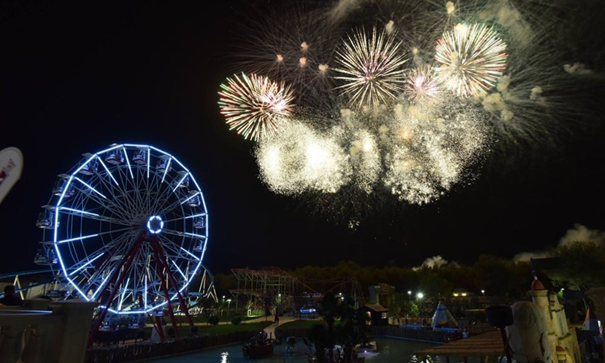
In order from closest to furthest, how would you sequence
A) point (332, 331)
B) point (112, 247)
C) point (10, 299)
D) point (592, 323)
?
point (10, 299) < point (332, 331) < point (592, 323) < point (112, 247)

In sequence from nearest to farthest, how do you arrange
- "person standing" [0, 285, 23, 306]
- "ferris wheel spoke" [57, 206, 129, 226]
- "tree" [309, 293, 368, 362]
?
"person standing" [0, 285, 23, 306]
"tree" [309, 293, 368, 362]
"ferris wheel spoke" [57, 206, 129, 226]

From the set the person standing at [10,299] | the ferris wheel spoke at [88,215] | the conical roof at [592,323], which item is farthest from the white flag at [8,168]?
the conical roof at [592,323]

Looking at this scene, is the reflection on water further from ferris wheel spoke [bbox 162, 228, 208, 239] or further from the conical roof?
the conical roof

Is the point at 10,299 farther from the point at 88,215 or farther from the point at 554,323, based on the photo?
the point at 88,215

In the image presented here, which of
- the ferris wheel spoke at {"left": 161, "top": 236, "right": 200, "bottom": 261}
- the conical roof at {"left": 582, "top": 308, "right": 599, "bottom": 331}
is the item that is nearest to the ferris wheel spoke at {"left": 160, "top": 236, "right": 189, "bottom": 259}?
the ferris wheel spoke at {"left": 161, "top": 236, "right": 200, "bottom": 261}

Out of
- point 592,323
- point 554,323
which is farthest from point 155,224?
point 592,323
